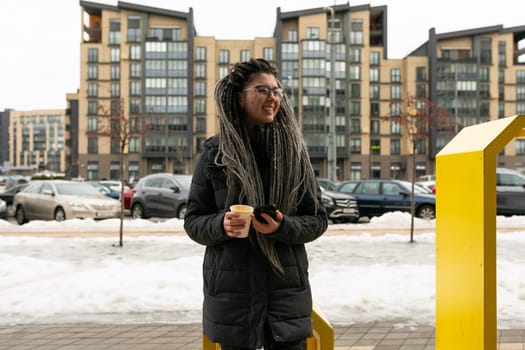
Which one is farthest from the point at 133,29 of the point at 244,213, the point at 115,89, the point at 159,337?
the point at 244,213

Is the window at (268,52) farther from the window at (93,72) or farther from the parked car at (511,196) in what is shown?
the parked car at (511,196)

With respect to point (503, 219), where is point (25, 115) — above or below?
above

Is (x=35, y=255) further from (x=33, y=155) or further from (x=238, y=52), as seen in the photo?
(x=33, y=155)

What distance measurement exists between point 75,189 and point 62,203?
955 millimetres

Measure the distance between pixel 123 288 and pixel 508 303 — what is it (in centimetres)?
387

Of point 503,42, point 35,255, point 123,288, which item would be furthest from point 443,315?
point 503,42

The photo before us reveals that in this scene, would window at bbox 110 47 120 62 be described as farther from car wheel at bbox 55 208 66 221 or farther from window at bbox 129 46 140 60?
car wheel at bbox 55 208 66 221

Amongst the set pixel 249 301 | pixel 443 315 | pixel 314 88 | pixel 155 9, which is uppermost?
pixel 155 9

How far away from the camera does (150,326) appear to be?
4.88m

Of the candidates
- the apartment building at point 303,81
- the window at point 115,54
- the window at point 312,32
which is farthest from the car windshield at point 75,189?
the window at point 115,54

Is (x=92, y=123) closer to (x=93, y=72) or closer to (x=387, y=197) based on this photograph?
(x=93, y=72)

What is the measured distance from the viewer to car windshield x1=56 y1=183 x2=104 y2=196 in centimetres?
1598

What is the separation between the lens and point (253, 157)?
8.01ft

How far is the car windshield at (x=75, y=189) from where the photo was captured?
16.0m
